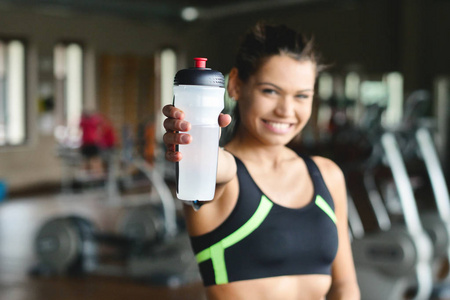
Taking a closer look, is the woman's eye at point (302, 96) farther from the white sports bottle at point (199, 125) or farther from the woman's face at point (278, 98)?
the white sports bottle at point (199, 125)

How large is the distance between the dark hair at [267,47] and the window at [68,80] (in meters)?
9.19

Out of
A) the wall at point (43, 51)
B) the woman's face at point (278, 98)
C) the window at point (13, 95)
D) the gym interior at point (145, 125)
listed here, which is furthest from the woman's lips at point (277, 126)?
the window at point (13, 95)

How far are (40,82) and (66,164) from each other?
144 cm

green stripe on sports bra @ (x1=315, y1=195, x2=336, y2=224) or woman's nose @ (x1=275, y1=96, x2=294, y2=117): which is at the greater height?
woman's nose @ (x1=275, y1=96, x2=294, y2=117)

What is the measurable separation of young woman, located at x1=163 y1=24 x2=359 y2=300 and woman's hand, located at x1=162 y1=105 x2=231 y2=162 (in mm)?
189

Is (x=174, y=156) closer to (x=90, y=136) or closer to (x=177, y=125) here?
(x=177, y=125)

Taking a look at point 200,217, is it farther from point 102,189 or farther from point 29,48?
point 29,48

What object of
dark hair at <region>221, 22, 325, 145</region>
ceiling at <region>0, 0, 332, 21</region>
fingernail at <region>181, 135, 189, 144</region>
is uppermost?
ceiling at <region>0, 0, 332, 21</region>

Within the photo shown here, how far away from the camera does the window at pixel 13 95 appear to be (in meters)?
9.52

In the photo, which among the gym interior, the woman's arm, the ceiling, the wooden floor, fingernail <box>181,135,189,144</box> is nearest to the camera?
fingernail <box>181,135,189,144</box>

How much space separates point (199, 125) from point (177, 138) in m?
0.04

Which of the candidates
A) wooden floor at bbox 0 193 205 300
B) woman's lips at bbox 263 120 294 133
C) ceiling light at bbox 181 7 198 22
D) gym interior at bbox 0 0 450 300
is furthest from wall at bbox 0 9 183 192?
woman's lips at bbox 263 120 294 133

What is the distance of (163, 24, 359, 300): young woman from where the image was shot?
1.11m

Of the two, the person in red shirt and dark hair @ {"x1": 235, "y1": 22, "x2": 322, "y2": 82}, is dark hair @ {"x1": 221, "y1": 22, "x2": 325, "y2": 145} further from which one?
the person in red shirt
